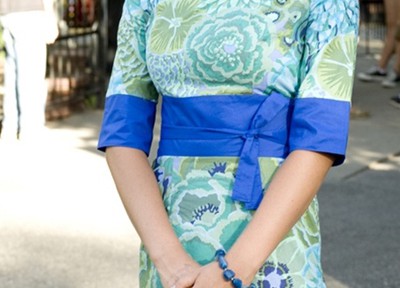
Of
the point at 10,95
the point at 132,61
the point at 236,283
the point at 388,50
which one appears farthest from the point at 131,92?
the point at 388,50

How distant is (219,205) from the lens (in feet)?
8.86

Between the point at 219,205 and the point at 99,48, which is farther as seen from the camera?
the point at 99,48

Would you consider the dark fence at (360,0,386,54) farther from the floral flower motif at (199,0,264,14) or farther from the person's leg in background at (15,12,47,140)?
the floral flower motif at (199,0,264,14)

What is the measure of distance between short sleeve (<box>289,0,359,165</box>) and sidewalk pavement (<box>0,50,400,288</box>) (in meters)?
3.86

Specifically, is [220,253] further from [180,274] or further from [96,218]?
[96,218]

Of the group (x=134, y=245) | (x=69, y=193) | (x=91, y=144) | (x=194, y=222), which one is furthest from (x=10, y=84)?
(x=194, y=222)

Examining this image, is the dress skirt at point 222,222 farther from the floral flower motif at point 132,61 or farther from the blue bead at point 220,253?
the floral flower motif at point 132,61

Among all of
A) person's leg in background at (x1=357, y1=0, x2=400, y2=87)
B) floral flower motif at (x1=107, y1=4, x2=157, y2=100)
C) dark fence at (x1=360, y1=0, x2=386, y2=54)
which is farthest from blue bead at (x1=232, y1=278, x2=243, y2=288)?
dark fence at (x1=360, y1=0, x2=386, y2=54)

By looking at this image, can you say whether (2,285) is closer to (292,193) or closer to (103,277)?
(103,277)

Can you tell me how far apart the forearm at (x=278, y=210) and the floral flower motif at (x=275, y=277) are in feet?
0.38

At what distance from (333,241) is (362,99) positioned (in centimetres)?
649

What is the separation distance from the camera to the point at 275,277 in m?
2.69

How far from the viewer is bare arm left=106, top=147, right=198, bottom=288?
2.60m

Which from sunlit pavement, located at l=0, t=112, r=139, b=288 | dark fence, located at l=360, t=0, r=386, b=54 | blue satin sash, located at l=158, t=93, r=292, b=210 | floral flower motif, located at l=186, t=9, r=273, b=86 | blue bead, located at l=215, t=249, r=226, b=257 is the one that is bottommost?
dark fence, located at l=360, t=0, r=386, b=54
